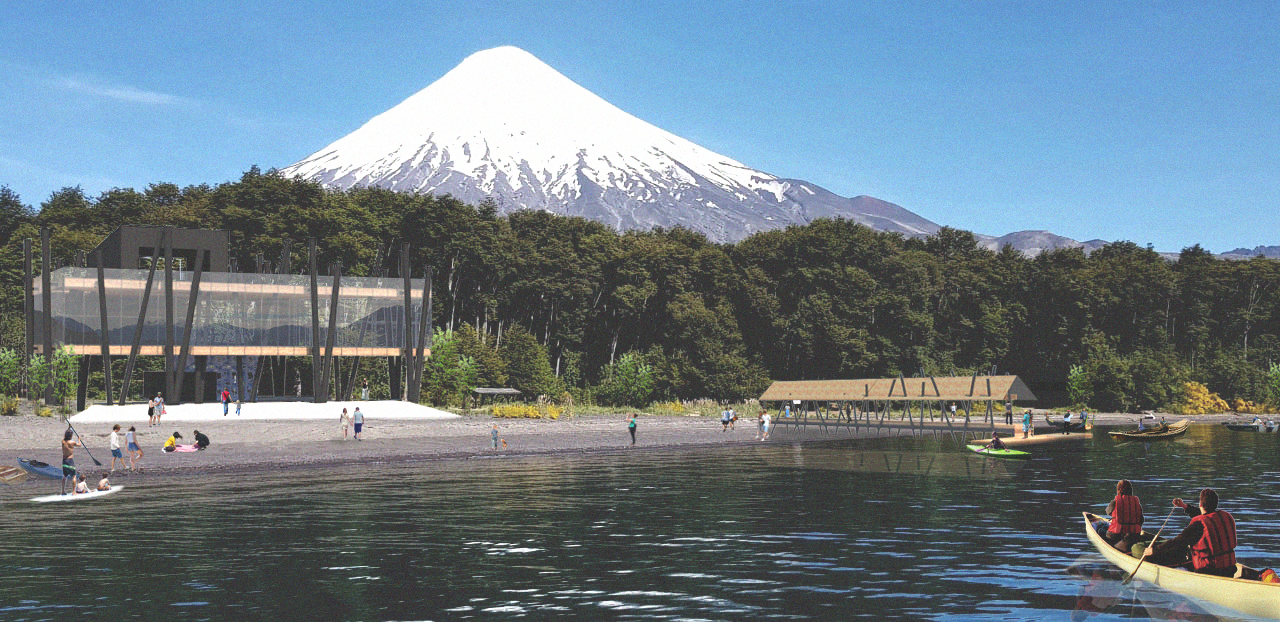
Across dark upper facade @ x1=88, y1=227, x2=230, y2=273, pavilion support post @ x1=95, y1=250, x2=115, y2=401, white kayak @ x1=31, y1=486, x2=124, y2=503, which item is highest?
dark upper facade @ x1=88, y1=227, x2=230, y2=273

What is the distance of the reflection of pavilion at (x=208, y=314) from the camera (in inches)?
3110

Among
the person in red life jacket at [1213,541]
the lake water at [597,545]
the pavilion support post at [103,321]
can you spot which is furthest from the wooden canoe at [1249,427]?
the pavilion support post at [103,321]

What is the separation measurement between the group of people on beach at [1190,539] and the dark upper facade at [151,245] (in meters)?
75.9

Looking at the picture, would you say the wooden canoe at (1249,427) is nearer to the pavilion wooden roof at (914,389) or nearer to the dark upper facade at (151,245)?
the pavilion wooden roof at (914,389)

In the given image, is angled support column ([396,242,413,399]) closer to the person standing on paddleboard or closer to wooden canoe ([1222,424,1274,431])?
the person standing on paddleboard

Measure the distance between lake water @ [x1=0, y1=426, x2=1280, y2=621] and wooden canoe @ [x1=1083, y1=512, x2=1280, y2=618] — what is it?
0.34m

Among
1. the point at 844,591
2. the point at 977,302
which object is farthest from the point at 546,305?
the point at 844,591

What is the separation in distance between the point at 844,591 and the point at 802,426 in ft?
224

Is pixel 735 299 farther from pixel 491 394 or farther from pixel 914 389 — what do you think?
pixel 914 389

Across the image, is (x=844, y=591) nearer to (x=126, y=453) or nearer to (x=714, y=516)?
(x=714, y=516)

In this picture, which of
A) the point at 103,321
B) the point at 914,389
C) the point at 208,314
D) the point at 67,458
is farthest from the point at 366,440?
the point at 914,389

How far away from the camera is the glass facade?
7912cm

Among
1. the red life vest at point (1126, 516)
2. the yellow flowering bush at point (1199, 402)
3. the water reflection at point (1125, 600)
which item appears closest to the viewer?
the water reflection at point (1125, 600)

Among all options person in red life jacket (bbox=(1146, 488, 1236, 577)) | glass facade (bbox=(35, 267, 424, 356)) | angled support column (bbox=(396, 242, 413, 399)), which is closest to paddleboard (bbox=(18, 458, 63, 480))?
person in red life jacket (bbox=(1146, 488, 1236, 577))
